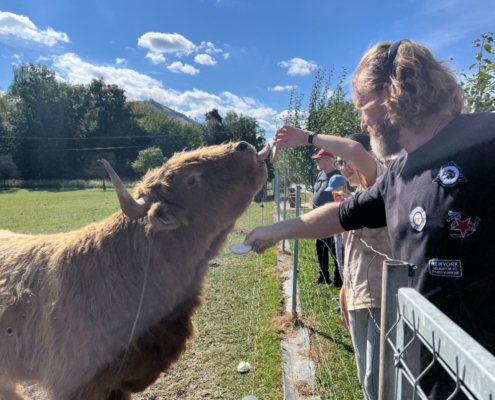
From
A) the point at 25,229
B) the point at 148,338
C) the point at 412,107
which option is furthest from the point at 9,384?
the point at 25,229

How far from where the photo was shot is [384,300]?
1421mm

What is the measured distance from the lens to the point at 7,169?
60.2 m

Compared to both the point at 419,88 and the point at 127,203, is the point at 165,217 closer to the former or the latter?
the point at 127,203

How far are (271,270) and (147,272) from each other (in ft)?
22.9

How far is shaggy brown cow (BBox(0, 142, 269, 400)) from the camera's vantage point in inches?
113

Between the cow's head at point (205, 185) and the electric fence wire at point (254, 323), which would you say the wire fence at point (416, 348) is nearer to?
the cow's head at point (205, 185)

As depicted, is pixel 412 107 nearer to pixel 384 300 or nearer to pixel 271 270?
pixel 384 300

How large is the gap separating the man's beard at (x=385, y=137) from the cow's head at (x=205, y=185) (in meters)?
1.28

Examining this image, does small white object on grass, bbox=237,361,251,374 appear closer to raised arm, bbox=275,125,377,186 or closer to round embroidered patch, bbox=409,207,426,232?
raised arm, bbox=275,125,377,186

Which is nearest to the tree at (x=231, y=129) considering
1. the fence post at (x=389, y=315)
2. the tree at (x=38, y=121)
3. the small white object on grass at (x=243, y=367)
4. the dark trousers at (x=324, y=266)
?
the dark trousers at (x=324, y=266)

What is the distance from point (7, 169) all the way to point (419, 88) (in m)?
72.1

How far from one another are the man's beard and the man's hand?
47.8 inches

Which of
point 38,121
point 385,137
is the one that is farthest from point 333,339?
point 38,121

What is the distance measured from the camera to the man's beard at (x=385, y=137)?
2318 millimetres
